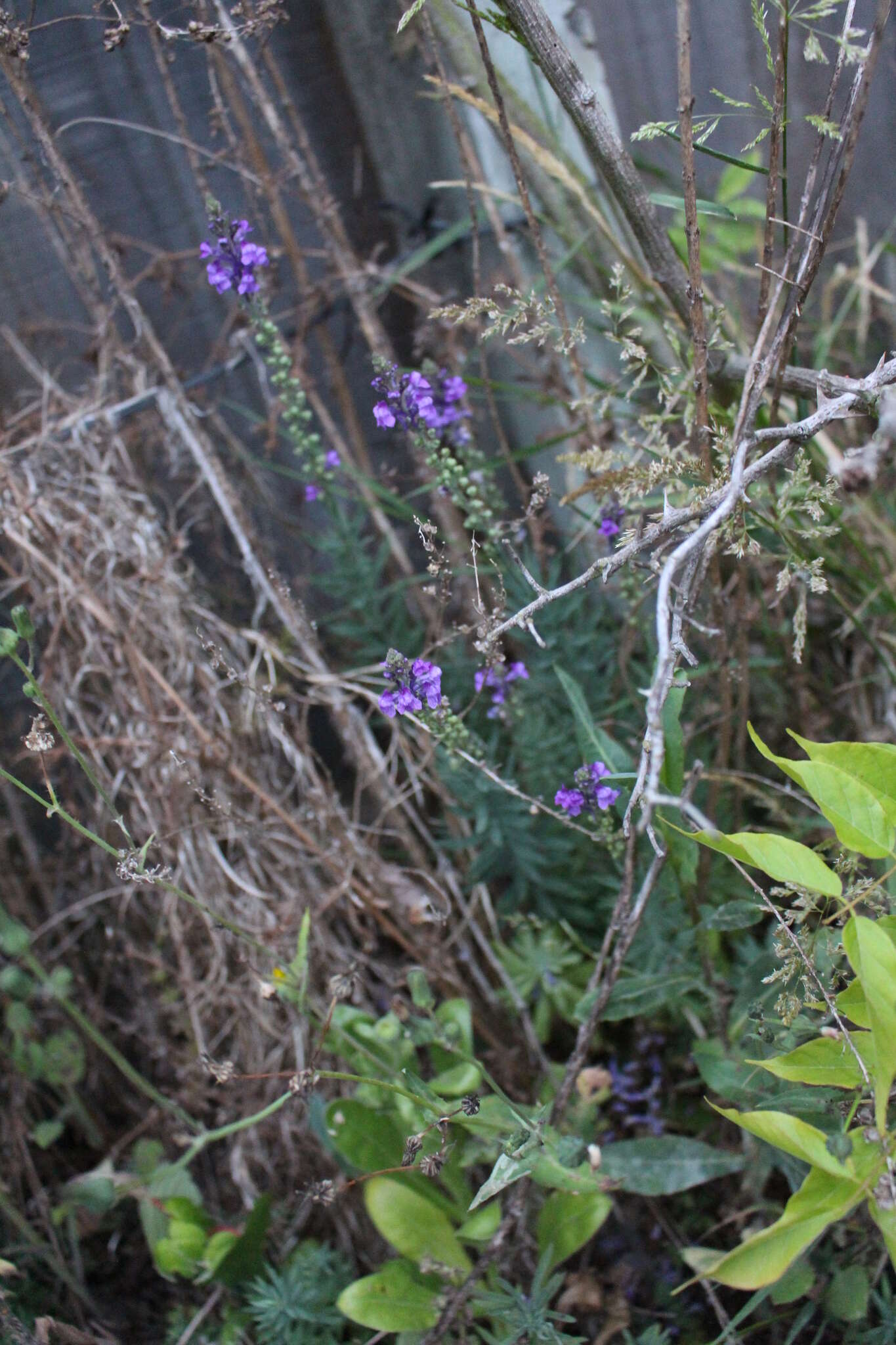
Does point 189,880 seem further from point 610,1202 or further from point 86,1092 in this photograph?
point 610,1202

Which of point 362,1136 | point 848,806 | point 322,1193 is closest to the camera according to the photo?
point 848,806

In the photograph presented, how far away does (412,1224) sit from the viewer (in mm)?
1294

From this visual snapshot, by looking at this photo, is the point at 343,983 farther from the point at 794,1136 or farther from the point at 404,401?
the point at 404,401

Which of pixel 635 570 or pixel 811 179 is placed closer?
pixel 811 179

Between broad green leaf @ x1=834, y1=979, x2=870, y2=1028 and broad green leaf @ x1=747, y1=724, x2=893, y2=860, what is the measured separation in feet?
0.46

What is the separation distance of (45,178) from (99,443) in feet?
1.72

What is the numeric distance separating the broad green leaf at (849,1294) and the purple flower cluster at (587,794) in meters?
0.60

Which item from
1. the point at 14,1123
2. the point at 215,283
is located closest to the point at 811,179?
the point at 215,283

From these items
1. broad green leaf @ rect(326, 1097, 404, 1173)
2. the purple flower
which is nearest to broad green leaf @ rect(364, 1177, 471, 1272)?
broad green leaf @ rect(326, 1097, 404, 1173)

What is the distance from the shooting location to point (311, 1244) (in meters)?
1.44

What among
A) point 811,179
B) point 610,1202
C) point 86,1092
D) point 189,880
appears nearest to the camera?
point 811,179

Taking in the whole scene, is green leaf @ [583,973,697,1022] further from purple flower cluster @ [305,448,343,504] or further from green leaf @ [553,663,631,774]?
purple flower cluster @ [305,448,343,504]

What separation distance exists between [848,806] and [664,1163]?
26.1 inches

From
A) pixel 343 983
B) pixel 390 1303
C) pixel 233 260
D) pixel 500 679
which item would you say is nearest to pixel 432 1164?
pixel 343 983
